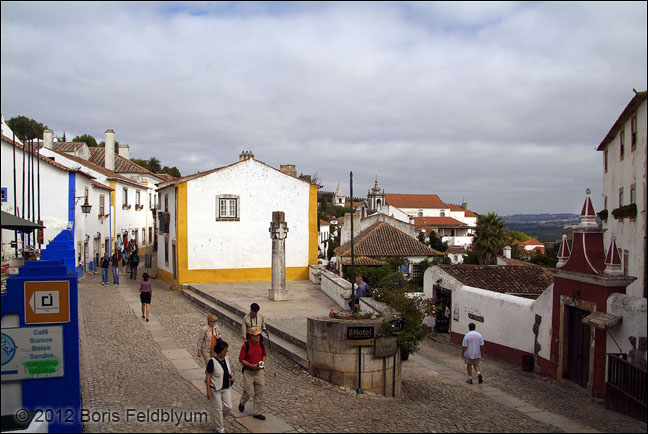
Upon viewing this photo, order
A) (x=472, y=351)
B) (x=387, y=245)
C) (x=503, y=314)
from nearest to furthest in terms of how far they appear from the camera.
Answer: (x=472, y=351) < (x=503, y=314) < (x=387, y=245)

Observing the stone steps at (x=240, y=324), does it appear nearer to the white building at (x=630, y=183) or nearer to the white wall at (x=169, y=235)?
the white wall at (x=169, y=235)

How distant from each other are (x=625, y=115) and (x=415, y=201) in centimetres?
9377

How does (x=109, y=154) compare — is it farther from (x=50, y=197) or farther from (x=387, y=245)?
(x=387, y=245)

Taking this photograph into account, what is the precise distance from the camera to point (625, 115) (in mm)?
19328

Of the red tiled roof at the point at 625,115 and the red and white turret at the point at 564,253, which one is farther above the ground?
the red tiled roof at the point at 625,115

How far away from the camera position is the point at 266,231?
77.8ft

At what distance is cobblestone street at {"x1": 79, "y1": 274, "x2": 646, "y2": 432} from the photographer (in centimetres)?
729

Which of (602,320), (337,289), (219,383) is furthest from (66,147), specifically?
(602,320)

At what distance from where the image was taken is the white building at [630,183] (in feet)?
A: 59.5

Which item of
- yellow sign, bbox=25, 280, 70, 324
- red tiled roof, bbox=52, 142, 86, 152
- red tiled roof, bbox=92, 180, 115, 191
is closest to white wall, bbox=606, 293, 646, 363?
yellow sign, bbox=25, 280, 70, 324

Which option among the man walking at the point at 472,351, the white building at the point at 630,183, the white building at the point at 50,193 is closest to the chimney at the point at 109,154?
the white building at the point at 50,193

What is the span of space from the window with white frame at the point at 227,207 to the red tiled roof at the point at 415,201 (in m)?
89.9

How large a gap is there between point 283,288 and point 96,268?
1556cm

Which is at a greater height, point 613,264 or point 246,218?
point 246,218
